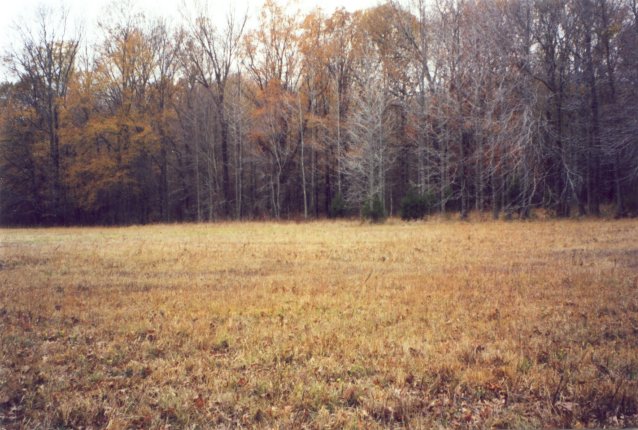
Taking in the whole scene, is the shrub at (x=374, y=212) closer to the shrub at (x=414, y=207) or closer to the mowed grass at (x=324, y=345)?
the shrub at (x=414, y=207)

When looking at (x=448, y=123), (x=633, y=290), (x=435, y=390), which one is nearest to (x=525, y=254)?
(x=633, y=290)

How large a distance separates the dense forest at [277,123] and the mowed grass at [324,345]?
17040 mm

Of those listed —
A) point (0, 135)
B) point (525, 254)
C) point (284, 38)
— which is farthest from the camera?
point (284, 38)

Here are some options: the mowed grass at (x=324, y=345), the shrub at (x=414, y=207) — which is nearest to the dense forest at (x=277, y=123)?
the shrub at (x=414, y=207)

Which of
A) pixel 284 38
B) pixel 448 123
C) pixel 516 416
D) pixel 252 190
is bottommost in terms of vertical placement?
pixel 516 416

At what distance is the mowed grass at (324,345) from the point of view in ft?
12.8

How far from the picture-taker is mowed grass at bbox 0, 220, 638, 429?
153 inches

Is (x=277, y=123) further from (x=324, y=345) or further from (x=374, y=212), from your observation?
(x=324, y=345)

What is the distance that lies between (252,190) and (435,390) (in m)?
38.4

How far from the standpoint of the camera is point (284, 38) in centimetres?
3559

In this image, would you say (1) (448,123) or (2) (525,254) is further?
(1) (448,123)

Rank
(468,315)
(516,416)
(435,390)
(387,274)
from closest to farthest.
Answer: (516,416), (435,390), (468,315), (387,274)

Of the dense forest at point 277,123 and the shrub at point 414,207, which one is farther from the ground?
the dense forest at point 277,123

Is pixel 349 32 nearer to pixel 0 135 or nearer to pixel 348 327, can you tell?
pixel 0 135
